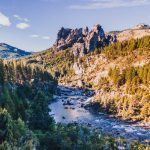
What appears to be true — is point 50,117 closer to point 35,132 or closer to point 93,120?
point 35,132

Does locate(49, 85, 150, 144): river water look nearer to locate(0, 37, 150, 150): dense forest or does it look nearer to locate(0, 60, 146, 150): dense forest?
locate(0, 37, 150, 150): dense forest

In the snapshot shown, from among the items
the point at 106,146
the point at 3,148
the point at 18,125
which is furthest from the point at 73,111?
the point at 3,148

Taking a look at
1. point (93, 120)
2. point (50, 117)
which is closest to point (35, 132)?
point (50, 117)

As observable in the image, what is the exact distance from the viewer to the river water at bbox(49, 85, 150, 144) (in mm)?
115838

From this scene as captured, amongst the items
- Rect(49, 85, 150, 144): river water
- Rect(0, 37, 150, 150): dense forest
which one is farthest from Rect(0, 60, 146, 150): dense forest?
Rect(49, 85, 150, 144): river water

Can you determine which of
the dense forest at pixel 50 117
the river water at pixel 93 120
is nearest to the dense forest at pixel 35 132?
the dense forest at pixel 50 117

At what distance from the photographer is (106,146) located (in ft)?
251

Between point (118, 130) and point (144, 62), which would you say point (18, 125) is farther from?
point (144, 62)

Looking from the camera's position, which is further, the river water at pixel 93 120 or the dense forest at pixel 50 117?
the river water at pixel 93 120

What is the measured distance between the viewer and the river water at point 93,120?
380ft

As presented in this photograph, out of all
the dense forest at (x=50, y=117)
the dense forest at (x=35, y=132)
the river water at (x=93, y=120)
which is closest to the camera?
the dense forest at (x=35, y=132)

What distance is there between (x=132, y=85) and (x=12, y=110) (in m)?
103

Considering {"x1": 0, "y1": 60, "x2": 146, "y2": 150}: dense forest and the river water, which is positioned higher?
{"x1": 0, "y1": 60, "x2": 146, "y2": 150}: dense forest

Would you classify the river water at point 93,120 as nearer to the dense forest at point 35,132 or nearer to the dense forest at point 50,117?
the dense forest at point 50,117
